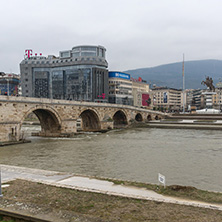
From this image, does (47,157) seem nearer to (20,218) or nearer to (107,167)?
(107,167)

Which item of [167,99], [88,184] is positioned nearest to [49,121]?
[88,184]

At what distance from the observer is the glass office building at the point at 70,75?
289ft

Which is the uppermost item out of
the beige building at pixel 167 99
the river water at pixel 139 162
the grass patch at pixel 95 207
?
the beige building at pixel 167 99

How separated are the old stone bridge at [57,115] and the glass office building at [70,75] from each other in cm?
2365

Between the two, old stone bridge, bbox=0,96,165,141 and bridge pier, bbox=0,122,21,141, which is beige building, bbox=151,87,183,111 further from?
bridge pier, bbox=0,122,21,141

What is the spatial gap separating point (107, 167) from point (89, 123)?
3706cm

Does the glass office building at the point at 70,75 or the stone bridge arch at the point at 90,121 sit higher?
the glass office building at the point at 70,75

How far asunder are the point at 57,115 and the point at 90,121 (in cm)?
1494

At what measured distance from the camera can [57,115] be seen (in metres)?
42.6

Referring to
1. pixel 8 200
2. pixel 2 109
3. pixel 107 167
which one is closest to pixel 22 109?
pixel 2 109

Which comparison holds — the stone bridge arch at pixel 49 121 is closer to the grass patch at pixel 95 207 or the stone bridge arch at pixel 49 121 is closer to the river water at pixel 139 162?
the river water at pixel 139 162

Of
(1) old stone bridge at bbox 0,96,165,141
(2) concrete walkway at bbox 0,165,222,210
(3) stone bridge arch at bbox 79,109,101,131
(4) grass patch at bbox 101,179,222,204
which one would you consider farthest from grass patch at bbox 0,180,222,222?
(3) stone bridge arch at bbox 79,109,101,131

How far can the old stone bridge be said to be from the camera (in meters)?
33.7

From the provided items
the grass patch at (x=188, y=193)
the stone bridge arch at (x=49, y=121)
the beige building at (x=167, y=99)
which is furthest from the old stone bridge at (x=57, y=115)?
the beige building at (x=167, y=99)
